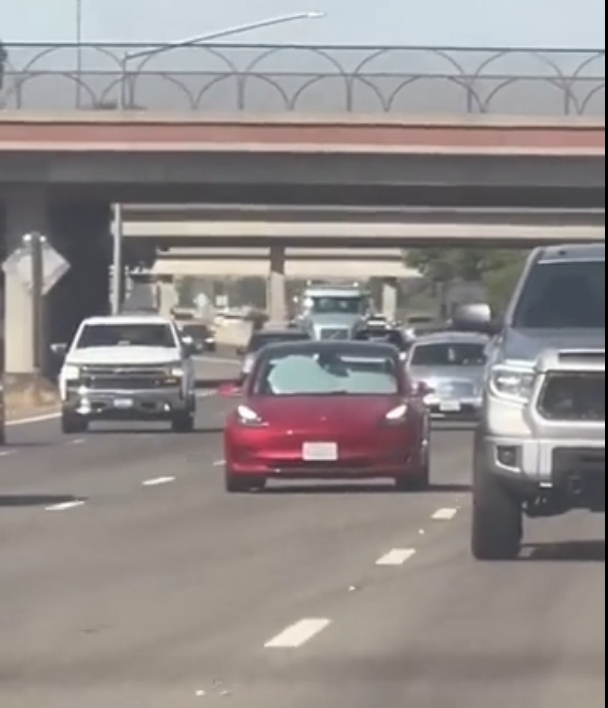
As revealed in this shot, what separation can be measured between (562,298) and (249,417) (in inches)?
262

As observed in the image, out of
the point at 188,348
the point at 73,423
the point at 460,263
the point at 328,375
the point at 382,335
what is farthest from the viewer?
the point at 460,263

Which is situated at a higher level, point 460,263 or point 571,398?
point 571,398

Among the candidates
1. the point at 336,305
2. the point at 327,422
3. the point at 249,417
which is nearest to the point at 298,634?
the point at 327,422

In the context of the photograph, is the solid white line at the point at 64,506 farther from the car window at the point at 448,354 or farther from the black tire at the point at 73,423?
the car window at the point at 448,354

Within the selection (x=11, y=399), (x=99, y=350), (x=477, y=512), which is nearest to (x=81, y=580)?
(x=477, y=512)

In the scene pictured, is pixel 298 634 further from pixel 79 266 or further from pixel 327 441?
pixel 79 266

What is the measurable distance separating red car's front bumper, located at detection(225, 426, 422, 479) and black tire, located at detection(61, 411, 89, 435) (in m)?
16.2

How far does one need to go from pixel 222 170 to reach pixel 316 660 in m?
42.3

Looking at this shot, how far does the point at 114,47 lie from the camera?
167 feet

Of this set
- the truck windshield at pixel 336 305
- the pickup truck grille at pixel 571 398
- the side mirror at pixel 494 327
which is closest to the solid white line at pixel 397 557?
the pickup truck grille at pixel 571 398

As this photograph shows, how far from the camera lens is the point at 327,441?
24047 millimetres

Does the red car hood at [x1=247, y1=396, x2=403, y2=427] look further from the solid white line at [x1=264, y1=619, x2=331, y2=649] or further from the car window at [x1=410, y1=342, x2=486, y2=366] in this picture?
the car window at [x1=410, y1=342, x2=486, y2=366]

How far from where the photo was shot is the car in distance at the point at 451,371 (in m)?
44.1

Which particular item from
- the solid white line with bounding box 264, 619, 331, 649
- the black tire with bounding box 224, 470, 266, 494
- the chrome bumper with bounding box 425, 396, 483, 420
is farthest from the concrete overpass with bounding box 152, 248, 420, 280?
the solid white line with bounding box 264, 619, 331, 649
